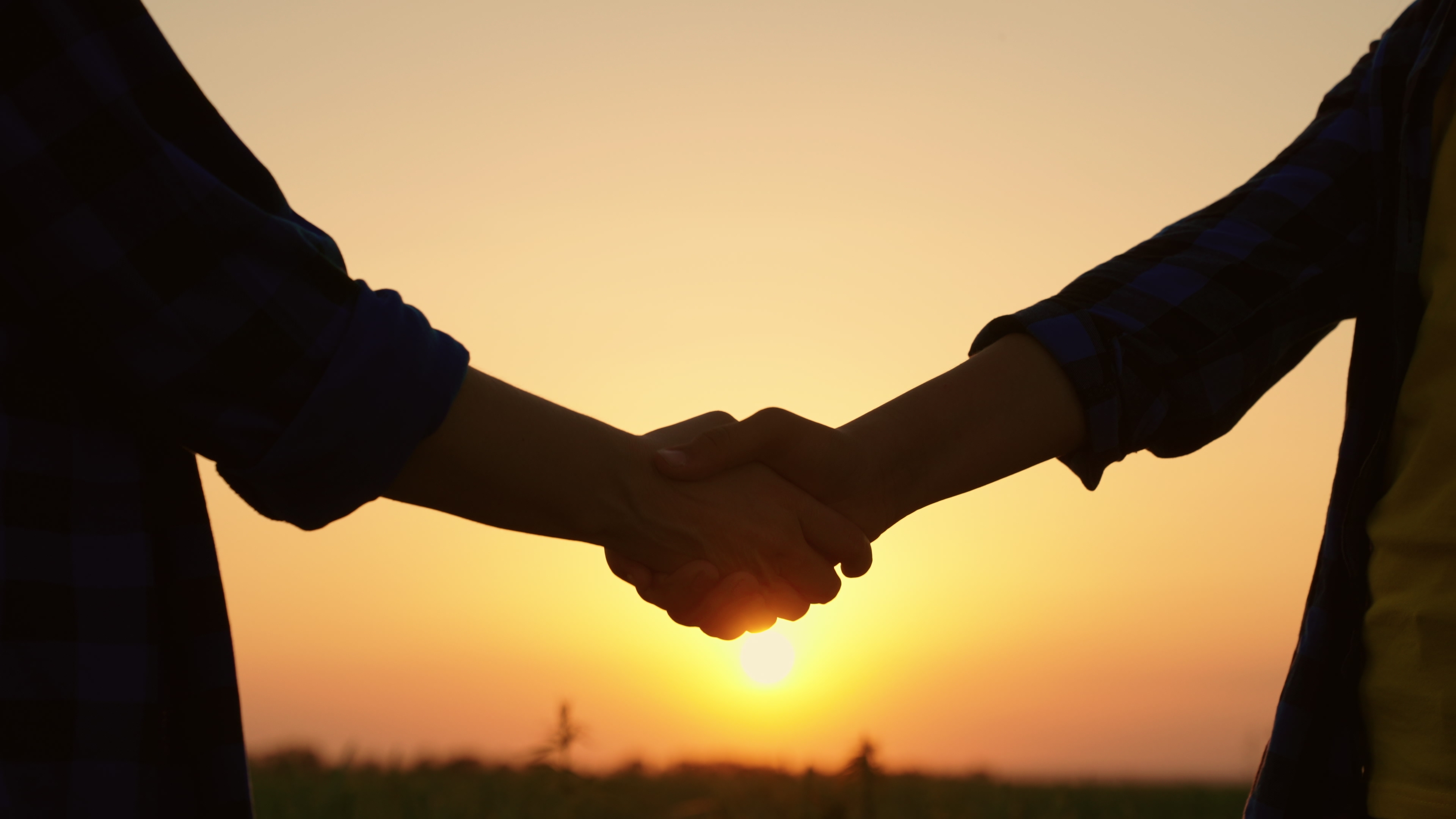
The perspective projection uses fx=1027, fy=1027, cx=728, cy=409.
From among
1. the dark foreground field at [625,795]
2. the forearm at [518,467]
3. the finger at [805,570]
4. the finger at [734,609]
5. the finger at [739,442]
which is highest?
the finger at [739,442]

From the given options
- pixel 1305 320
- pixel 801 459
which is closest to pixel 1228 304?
pixel 1305 320

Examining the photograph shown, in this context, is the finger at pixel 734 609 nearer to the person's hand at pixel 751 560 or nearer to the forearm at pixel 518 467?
the person's hand at pixel 751 560

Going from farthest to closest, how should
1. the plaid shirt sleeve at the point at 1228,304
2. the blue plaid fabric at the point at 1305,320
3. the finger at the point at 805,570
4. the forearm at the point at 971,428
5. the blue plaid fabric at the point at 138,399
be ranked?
1. the finger at the point at 805,570
2. the forearm at the point at 971,428
3. the plaid shirt sleeve at the point at 1228,304
4. the blue plaid fabric at the point at 1305,320
5. the blue plaid fabric at the point at 138,399

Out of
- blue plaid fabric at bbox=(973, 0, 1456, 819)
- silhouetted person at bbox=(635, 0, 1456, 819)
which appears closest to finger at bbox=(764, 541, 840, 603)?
silhouetted person at bbox=(635, 0, 1456, 819)

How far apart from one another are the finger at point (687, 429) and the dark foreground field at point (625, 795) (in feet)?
2.68

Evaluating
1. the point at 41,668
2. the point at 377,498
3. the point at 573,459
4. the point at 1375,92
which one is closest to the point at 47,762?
the point at 41,668

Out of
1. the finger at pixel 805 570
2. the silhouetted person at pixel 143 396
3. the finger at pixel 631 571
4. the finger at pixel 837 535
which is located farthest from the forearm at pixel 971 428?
the silhouetted person at pixel 143 396

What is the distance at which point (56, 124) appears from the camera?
115cm

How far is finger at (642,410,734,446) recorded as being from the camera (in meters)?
2.52

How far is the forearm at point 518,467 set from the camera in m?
1.57

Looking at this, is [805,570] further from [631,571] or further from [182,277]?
[182,277]

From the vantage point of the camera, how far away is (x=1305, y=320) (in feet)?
6.43

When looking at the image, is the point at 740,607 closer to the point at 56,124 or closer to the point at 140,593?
the point at 140,593

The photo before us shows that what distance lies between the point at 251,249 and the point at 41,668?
52 cm
